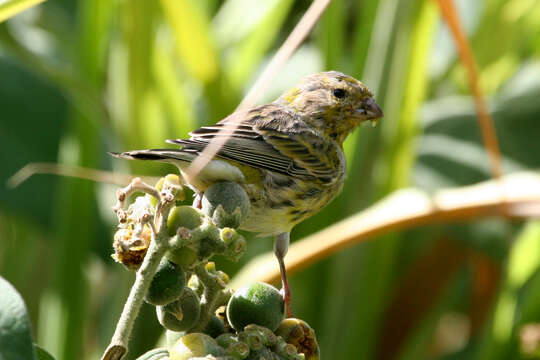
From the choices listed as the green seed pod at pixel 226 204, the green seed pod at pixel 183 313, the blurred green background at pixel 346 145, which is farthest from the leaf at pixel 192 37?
the green seed pod at pixel 183 313

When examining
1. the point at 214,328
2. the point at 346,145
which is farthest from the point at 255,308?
the point at 346,145

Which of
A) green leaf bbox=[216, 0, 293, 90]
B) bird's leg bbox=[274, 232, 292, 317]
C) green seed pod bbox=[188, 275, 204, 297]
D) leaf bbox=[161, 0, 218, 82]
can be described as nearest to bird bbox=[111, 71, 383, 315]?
bird's leg bbox=[274, 232, 292, 317]

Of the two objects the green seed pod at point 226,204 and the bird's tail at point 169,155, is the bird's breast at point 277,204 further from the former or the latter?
the green seed pod at point 226,204

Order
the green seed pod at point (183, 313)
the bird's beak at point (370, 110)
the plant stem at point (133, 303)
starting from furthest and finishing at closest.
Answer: the bird's beak at point (370, 110)
the green seed pod at point (183, 313)
the plant stem at point (133, 303)

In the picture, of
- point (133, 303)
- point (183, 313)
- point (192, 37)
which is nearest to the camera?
point (133, 303)

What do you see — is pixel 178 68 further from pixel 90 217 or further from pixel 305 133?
pixel 305 133

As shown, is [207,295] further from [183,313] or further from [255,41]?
[255,41]
